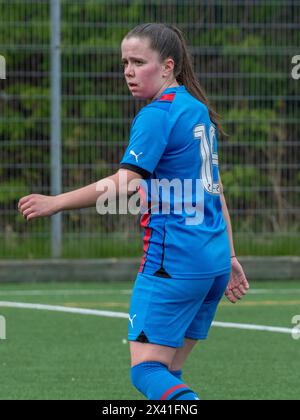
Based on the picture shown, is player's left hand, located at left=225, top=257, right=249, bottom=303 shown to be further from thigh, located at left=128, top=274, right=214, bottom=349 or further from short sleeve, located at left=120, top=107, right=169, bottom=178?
short sleeve, located at left=120, top=107, right=169, bottom=178

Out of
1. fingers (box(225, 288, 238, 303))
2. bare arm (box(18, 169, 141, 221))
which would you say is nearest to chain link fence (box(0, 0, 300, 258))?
fingers (box(225, 288, 238, 303))

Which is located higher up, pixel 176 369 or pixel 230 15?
pixel 230 15

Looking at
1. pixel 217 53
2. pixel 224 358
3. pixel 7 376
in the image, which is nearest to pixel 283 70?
pixel 217 53

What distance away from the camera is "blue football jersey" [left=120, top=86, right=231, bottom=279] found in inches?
165

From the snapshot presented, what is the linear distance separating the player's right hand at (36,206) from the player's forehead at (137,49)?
0.65 meters

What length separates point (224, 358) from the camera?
712 centimetres

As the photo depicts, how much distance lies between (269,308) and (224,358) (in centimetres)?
237

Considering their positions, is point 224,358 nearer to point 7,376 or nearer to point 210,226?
point 7,376

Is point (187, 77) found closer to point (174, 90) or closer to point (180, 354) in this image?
point (174, 90)

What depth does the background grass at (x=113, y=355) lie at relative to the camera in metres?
6.11

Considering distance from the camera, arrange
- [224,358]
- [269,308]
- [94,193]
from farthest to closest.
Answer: [269,308]
[224,358]
[94,193]

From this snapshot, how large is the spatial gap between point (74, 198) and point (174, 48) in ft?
2.43

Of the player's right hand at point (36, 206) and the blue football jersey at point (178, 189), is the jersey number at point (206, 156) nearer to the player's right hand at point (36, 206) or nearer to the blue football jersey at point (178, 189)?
the blue football jersey at point (178, 189)

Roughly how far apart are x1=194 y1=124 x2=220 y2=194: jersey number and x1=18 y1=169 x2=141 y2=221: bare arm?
0.93 ft
